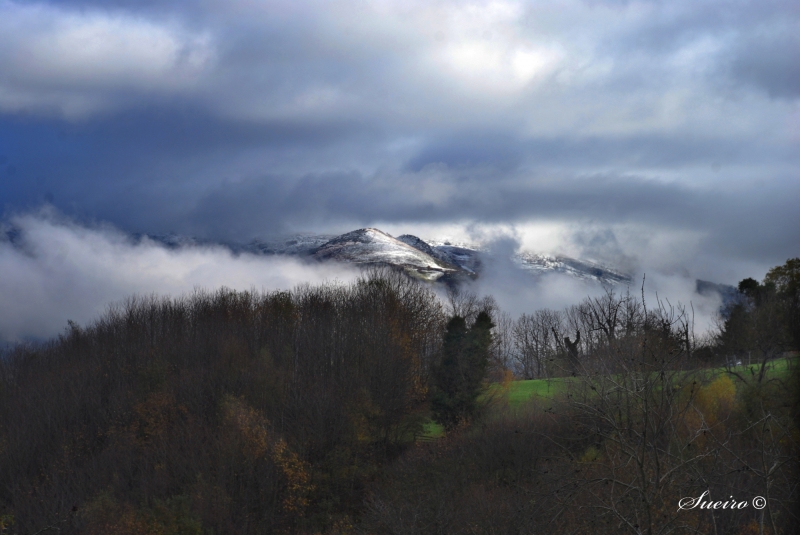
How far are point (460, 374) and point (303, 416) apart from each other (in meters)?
15.7

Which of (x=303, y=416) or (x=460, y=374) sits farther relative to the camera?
(x=303, y=416)

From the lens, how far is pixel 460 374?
61375mm

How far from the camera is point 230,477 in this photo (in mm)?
54219

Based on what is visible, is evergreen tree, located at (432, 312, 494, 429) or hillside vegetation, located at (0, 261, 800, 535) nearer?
hillside vegetation, located at (0, 261, 800, 535)

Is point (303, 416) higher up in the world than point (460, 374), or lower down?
lower down

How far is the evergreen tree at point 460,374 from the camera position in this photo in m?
61.3

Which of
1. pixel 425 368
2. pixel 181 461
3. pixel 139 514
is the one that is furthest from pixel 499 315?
pixel 139 514

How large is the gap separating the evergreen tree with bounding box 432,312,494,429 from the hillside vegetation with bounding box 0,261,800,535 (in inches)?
6.7

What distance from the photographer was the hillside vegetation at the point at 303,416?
4478cm

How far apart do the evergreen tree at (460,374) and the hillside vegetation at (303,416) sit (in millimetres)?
171

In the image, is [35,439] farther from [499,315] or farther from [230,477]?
[499,315]

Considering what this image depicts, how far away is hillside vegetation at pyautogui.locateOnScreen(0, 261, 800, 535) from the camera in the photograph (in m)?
44.8

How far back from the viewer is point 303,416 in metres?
63.0

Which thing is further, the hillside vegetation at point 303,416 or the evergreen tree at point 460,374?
the evergreen tree at point 460,374
